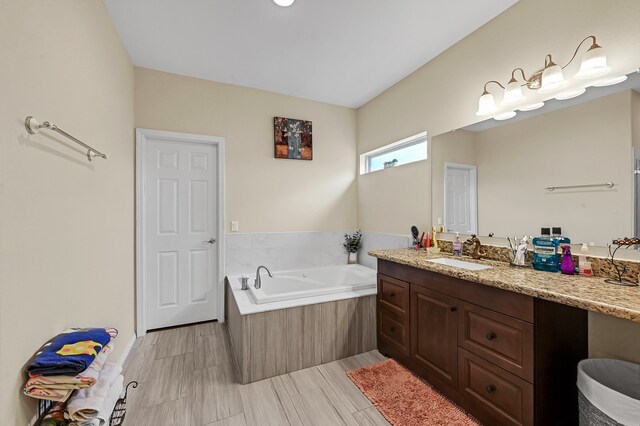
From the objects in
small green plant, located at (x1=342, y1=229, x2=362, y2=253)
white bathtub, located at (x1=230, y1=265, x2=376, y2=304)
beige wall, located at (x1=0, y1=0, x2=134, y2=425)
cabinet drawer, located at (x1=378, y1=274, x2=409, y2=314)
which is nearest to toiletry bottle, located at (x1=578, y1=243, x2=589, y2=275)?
cabinet drawer, located at (x1=378, y1=274, x2=409, y2=314)

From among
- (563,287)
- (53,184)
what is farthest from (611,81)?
(53,184)

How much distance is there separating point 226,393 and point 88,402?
1.03m

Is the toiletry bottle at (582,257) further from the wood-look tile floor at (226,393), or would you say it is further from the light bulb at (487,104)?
the wood-look tile floor at (226,393)

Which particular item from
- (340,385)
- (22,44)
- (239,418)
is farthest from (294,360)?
(22,44)

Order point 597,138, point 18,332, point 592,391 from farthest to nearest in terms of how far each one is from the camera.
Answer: point 597,138 < point 592,391 < point 18,332

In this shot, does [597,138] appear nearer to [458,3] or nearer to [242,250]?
[458,3]

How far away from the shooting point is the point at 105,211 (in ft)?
6.15

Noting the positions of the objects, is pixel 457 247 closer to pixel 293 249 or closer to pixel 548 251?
pixel 548 251

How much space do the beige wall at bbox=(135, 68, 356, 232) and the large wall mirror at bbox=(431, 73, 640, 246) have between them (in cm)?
155

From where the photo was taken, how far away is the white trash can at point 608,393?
105 centimetres

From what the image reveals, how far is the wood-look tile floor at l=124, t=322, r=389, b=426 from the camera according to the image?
1.64 metres

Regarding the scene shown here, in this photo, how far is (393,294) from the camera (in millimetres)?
2186

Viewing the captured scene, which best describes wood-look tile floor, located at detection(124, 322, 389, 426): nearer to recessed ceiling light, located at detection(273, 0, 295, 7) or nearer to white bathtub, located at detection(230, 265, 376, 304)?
white bathtub, located at detection(230, 265, 376, 304)

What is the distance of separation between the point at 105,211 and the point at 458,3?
9.31 ft
